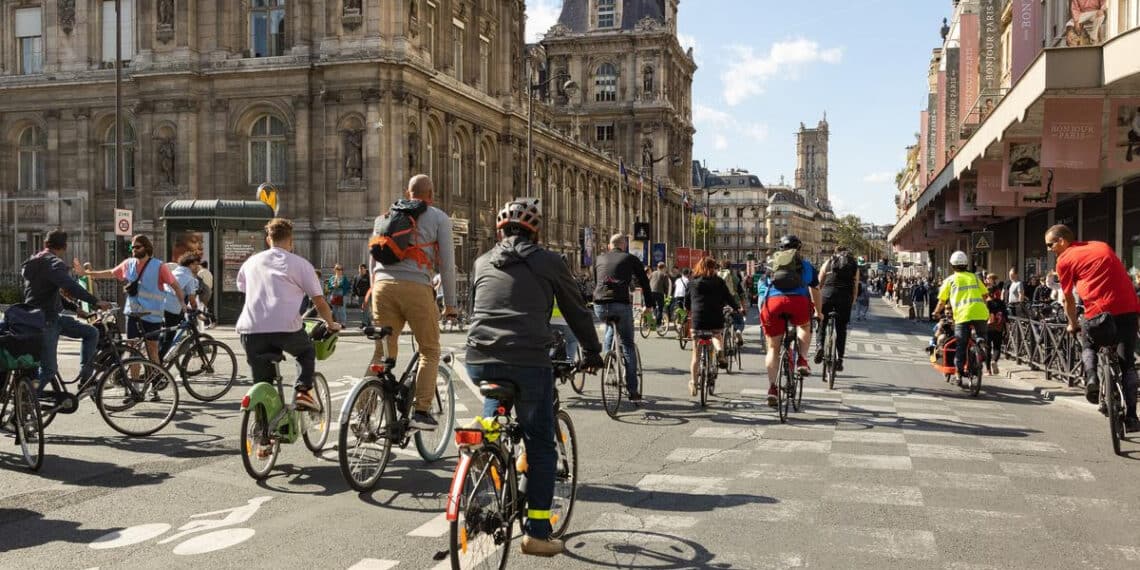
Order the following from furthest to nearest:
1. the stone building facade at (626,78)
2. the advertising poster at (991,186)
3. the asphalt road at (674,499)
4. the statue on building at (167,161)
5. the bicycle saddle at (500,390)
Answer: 1. the stone building facade at (626,78)
2. the statue on building at (167,161)
3. the advertising poster at (991,186)
4. the asphalt road at (674,499)
5. the bicycle saddle at (500,390)

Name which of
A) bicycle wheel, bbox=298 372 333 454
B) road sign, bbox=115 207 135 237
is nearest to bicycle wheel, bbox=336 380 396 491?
bicycle wheel, bbox=298 372 333 454

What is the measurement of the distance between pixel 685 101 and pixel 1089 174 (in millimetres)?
86820

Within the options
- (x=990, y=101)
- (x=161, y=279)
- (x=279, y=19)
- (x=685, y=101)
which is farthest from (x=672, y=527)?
(x=685, y=101)

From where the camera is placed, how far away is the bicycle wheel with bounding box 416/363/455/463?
8078 millimetres

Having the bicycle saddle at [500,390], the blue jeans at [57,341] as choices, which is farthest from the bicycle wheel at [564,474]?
the blue jeans at [57,341]

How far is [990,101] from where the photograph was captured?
27688mm

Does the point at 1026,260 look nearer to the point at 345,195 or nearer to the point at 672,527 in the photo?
the point at 345,195

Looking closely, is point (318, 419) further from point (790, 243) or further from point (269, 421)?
point (790, 243)

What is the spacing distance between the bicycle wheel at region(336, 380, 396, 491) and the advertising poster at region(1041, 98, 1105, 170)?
1244 centimetres

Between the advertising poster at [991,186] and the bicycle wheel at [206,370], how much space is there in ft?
60.1

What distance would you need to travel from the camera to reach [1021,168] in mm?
20672

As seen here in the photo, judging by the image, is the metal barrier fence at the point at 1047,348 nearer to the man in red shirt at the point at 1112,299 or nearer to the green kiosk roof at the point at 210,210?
the man in red shirt at the point at 1112,299

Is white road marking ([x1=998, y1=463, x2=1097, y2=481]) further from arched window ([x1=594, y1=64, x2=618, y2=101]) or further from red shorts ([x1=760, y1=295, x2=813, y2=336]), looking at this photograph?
arched window ([x1=594, y1=64, x2=618, y2=101])

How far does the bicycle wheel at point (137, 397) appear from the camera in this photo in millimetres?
9305
